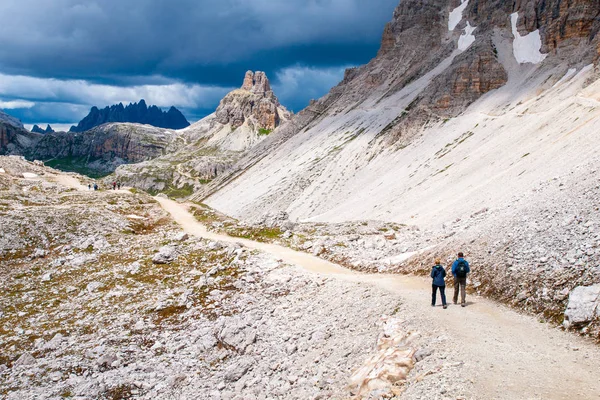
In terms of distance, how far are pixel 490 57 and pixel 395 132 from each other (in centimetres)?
3389

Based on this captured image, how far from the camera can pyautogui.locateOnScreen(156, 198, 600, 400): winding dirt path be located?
12.7 metres

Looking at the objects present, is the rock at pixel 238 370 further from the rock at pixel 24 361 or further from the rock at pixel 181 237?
the rock at pixel 181 237

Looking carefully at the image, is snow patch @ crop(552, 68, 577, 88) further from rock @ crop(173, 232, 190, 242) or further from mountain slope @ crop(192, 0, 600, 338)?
rock @ crop(173, 232, 190, 242)

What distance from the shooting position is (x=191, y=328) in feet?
85.8

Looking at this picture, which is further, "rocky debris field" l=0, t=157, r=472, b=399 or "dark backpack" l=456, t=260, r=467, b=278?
"dark backpack" l=456, t=260, r=467, b=278

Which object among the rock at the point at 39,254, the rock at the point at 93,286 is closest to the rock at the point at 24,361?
the rock at the point at 93,286

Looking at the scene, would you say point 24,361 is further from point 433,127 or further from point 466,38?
point 466,38

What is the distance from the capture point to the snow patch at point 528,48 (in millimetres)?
113188

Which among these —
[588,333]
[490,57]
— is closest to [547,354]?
[588,333]

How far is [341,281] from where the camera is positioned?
2720 cm

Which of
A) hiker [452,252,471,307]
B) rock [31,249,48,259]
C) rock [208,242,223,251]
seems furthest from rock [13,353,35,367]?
hiker [452,252,471,307]

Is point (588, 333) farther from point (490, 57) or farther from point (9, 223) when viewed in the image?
point (490, 57)

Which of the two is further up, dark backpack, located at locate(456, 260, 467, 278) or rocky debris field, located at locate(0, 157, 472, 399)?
dark backpack, located at locate(456, 260, 467, 278)

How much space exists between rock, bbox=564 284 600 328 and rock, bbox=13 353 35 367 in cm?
2710
